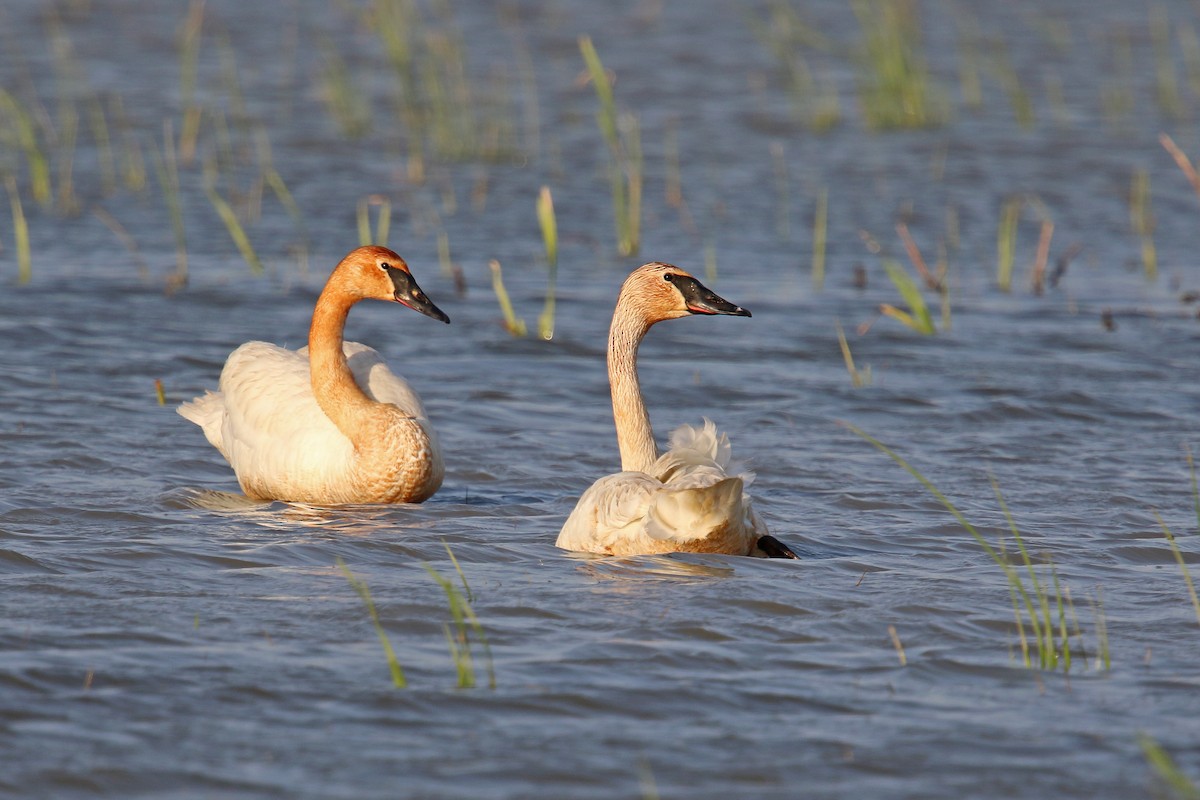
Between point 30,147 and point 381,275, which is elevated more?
point 30,147

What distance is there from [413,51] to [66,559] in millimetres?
14633

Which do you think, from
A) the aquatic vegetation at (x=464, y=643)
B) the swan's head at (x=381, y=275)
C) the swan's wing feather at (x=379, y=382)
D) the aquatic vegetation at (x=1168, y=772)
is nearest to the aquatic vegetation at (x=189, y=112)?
the swan's wing feather at (x=379, y=382)

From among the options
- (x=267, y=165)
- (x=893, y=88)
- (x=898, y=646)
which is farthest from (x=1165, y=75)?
(x=898, y=646)

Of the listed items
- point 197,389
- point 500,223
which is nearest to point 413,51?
point 500,223

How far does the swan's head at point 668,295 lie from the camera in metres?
6.96

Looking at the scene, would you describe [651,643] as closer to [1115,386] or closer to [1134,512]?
[1134,512]

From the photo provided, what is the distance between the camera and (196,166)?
50.4 feet

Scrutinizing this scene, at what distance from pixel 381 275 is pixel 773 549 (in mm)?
2502

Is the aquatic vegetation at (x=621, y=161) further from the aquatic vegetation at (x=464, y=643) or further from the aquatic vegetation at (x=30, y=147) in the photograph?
the aquatic vegetation at (x=464, y=643)

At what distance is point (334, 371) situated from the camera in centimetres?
771

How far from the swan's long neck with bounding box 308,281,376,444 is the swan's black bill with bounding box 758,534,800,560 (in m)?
2.10

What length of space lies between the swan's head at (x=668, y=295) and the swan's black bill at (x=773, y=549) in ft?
3.43

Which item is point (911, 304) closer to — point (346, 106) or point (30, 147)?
point (30, 147)

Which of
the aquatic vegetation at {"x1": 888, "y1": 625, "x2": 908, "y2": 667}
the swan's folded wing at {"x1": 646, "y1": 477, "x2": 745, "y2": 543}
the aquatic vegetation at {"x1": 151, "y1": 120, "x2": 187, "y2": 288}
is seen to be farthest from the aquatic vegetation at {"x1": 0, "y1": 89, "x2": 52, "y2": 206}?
the aquatic vegetation at {"x1": 888, "y1": 625, "x2": 908, "y2": 667}
